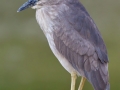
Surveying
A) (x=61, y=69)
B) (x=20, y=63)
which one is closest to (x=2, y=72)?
(x=20, y=63)

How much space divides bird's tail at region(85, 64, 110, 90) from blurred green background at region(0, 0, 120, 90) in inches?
86.2

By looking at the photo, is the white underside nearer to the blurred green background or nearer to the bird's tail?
the bird's tail

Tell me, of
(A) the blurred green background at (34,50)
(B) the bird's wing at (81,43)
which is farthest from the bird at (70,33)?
(A) the blurred green background at (34,50)

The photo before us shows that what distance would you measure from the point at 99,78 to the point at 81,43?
0.83 ft

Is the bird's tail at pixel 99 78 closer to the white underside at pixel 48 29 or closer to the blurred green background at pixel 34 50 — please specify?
the white underside at pixel 48 29

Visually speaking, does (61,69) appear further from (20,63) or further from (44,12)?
(44,12)

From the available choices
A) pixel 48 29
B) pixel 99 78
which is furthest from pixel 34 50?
pixel 99 78

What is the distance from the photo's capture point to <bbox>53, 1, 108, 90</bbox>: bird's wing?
10.9ft

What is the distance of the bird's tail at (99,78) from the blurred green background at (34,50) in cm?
219

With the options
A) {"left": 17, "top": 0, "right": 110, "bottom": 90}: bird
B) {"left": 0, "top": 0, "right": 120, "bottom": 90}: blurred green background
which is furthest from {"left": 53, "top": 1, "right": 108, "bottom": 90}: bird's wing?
{"left": 0, "top": 0, "right": 120, "bottom": 90}: blurred green background

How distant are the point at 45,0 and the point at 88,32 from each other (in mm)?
336

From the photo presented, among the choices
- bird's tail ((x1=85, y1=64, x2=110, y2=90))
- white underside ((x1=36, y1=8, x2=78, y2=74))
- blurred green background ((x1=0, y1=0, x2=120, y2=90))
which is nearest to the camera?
bird's tail ((x1=85, y1=64, x2=110, y2=90))

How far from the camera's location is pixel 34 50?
6.04 metres

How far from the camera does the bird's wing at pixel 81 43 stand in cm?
332
